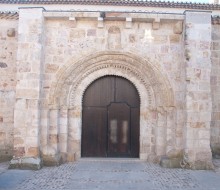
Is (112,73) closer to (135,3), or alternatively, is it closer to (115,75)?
(115,75)

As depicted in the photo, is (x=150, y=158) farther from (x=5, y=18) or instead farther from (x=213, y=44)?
(x=5, y=18)

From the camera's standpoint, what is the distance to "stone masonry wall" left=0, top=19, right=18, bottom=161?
26.4ft

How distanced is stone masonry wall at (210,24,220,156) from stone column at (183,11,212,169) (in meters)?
1.29

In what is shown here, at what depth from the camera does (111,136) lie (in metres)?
7.81

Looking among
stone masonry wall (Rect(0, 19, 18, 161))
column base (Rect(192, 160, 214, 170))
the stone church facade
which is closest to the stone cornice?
stone masonry wall (Rect(0, 19, 18, 161))

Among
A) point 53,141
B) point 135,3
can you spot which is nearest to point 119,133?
point 53,141

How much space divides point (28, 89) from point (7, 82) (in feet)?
4.73

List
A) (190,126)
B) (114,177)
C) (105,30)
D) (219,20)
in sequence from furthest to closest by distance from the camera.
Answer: (219,20) < (105,30) < (190,126) < (114,177)

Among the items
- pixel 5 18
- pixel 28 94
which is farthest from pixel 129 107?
pixel 5 18

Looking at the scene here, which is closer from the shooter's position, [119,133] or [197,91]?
[197,91]

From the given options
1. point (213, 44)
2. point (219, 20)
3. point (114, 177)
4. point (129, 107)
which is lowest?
point (114, 177)

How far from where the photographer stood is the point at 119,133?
780 cm

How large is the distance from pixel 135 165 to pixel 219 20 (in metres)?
4.48

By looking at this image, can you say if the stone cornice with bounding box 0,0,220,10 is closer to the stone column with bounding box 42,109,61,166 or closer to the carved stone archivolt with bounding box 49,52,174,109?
the carved stone archivolt with bounding box 49,52,174,109
